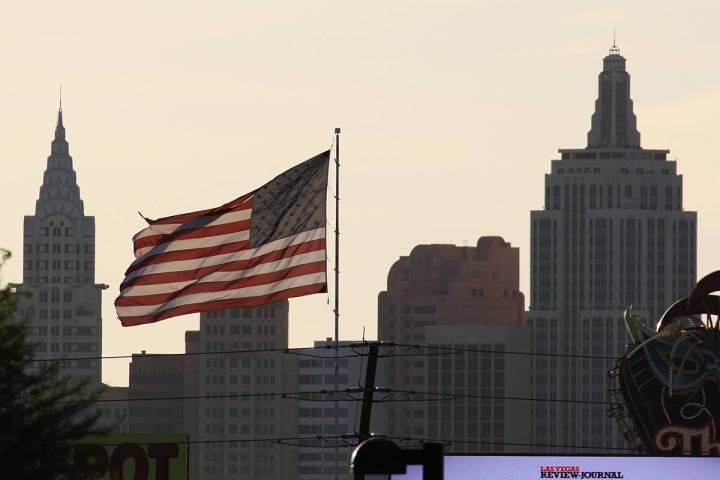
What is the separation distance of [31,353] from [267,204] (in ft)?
49.2

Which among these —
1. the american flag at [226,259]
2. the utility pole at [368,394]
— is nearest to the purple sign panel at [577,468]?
the utility pole at [368,394]

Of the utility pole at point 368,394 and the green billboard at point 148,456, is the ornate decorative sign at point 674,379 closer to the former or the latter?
the green billboard at point 148,456

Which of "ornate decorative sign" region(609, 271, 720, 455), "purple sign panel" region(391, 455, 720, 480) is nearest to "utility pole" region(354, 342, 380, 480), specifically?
"purple sign panel" region(391, 455, 720, 480)

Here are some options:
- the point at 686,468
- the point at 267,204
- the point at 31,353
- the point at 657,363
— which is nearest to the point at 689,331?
the point at 657,363

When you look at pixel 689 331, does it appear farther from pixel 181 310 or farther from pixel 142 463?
pixel 181 310

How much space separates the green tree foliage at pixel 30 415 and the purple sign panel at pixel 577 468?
20.5 metres

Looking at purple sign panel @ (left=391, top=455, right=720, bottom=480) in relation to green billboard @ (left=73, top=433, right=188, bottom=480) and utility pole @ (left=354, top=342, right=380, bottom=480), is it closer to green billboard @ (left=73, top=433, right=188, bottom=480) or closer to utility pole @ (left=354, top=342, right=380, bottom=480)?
utility pole @ (left=354, top=342, right=380, bottom=480)

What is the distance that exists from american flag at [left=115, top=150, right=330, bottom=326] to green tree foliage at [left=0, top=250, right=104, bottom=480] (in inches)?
416

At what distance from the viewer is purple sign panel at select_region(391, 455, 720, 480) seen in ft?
221

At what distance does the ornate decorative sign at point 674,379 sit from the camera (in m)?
94.4

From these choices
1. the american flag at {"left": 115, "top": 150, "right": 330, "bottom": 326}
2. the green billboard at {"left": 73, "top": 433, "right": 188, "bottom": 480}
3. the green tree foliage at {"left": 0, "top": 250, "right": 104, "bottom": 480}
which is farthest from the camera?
the green billboard at {"left": 73, "top": 433, "right": 188, "bottom": 480}

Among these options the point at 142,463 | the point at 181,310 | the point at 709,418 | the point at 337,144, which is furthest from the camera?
the point at 709,418

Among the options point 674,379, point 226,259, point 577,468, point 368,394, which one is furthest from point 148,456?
point 674,379

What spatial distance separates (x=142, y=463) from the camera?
72562 millimetres
